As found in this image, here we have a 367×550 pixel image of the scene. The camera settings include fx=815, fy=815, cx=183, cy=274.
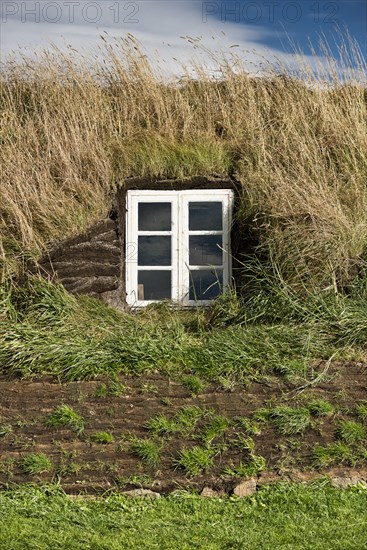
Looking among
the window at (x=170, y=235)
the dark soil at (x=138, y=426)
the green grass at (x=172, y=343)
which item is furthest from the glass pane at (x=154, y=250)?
the dark soil at (x=138, y=426)

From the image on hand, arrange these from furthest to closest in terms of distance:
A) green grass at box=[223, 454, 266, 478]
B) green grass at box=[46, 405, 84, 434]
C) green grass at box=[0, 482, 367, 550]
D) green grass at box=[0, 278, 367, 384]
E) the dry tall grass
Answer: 1. the dry tall grass
2. green grass at box=[0, 278, 367, 384]
3. green grass at box=[46, 405, 84, 434]
4. green grass at box=[223, 454, 266, 478]
5. green grass at box=[0, 482, 367, 550]

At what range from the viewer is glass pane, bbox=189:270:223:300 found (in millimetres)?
9758

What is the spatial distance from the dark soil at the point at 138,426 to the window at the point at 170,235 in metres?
2.57

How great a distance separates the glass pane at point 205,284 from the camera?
9758mm

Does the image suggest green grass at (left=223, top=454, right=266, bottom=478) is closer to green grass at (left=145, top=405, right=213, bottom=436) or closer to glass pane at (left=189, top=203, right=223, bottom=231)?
green grass at (left=145, top=405, right=213, bottom=436)

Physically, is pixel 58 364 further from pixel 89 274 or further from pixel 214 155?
pixel 214 155

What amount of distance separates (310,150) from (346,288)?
92.8 inches

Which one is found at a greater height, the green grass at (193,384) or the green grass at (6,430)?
the green grass at (193,384)

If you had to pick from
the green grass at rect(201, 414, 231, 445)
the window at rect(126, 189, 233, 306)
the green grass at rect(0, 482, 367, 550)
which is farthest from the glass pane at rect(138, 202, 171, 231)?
the green grass at rect(0, 482, 367, 550)

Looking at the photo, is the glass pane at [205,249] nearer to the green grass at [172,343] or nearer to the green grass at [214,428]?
the green grass at [172,343]

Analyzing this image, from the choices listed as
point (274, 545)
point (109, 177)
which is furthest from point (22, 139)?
point (274, 545)

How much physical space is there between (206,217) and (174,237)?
47cm

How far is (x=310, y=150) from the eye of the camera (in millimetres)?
10414

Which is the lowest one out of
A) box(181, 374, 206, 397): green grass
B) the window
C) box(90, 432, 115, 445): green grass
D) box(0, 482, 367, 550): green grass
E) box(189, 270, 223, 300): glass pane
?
box(0, 482, 367, 550): green grass
